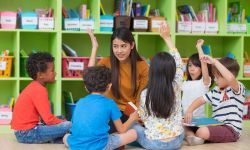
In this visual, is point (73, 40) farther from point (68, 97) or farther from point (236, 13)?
point (236, 13)

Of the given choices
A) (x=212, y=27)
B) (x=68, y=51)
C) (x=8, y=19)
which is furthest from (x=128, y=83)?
(x=212, y=27)

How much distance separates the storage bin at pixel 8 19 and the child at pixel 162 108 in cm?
157

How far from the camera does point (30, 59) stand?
3678 millimetres

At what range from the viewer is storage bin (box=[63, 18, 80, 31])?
4336 mm

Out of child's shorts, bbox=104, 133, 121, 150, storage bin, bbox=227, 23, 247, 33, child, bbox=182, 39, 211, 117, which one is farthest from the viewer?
storage bin, bbox=227, 23, 247, 33

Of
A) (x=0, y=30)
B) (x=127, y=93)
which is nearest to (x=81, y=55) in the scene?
(x=0, y=30)

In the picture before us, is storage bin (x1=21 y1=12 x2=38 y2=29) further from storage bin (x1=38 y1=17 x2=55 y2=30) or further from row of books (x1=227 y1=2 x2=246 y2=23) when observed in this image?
row of books (x1=227 y1=2 x2=246 y2=23)

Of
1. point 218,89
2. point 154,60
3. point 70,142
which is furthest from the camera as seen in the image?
point 218,89

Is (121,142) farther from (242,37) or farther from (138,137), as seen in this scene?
(242,37)

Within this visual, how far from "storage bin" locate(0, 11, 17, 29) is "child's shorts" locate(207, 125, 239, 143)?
6.37 feet

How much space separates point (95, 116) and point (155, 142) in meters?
0.50

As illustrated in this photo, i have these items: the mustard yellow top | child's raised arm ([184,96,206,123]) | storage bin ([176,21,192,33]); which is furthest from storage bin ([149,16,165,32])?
child's raised arm ([184,96,206,123])

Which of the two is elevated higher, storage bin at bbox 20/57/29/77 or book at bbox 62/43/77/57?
book at bbox 62/43/77/57

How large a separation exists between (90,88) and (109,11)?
6.12 feet
